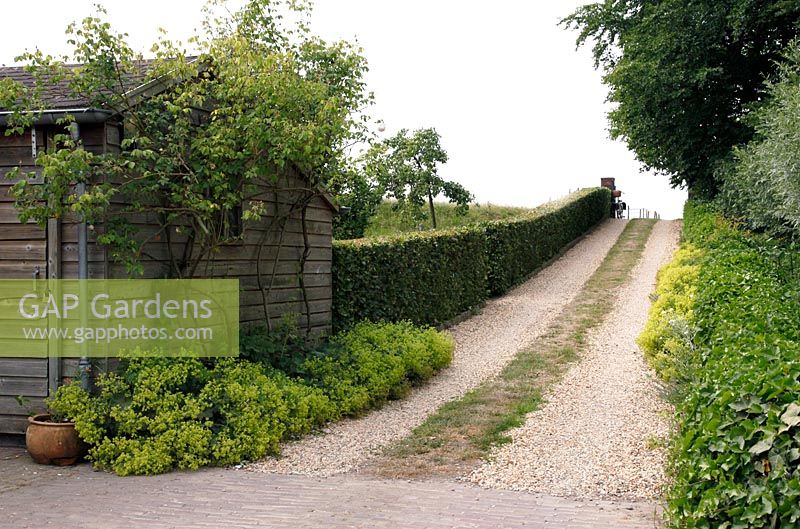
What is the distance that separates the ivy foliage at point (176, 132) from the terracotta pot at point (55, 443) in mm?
1745

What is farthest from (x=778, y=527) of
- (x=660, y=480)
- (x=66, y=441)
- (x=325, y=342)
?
(x=325, y=342)

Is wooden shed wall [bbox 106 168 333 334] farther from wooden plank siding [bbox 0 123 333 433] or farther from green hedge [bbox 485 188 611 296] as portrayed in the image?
green hedge [bbox 485 188 611 296]

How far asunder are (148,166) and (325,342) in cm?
445

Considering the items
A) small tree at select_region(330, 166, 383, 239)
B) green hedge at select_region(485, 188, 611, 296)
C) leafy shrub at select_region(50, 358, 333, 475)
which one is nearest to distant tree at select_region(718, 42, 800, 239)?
green hedge at select_region(485, 188, 611, 296)

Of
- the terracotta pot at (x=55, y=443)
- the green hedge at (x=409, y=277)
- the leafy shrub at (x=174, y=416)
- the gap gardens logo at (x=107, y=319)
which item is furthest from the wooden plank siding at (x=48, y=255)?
the green hedge at (x=409, y=277)

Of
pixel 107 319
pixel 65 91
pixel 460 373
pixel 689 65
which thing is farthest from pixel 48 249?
pixel 689 65

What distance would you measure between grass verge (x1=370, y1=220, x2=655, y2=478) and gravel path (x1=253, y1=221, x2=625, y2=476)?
26cm

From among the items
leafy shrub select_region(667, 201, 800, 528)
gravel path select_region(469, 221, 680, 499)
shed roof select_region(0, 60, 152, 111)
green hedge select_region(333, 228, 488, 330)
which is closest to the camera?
leafy shrub select_region(667, 201, 800, 528)

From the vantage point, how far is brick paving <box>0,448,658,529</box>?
233 inches

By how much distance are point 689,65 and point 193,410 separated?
2164cm

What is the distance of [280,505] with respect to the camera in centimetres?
639

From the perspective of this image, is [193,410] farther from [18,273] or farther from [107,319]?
[18,273]

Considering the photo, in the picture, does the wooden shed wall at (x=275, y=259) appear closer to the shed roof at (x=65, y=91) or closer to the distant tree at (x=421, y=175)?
the shed roof at (x=65, y=91)

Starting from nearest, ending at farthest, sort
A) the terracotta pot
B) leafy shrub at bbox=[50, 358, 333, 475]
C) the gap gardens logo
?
leafy shrub at bbox=[50, 358, 333, 475]
the terracotta pot
the gap gardens logo
